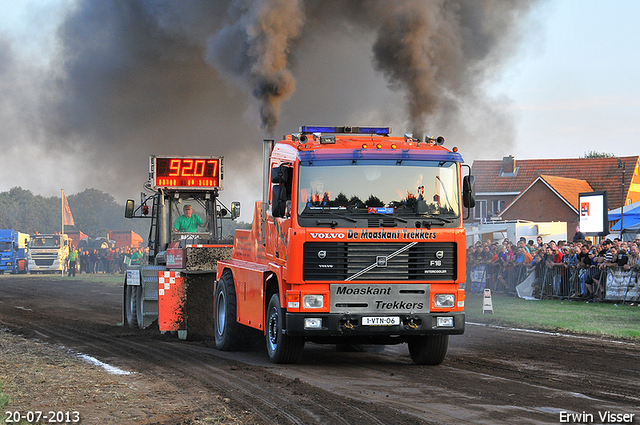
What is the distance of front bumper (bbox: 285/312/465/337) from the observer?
385 inches

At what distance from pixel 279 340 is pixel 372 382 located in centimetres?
172

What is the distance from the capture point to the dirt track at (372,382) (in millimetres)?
7188

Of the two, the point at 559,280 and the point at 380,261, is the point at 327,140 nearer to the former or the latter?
the point at 380,261

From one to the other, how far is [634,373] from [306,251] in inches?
172

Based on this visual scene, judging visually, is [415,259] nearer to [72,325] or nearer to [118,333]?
[118,333]

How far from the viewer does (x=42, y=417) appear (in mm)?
7000

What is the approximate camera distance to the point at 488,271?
24.7 metres

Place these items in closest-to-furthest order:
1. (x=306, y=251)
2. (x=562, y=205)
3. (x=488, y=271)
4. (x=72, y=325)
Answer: (x=306, y=251), (x=72, y=325), (x=488, y=271), (x=562, y=205)

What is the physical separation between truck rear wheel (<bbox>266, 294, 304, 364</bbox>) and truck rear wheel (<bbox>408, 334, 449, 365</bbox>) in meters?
1.67

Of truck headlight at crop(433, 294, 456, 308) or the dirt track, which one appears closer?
the dirt track

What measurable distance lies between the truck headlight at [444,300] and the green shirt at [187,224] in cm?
813

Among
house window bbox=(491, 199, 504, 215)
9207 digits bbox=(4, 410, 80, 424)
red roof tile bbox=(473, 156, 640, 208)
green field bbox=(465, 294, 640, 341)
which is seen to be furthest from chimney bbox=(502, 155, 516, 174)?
9207 digits bbox=(4, 410, 80, 424)

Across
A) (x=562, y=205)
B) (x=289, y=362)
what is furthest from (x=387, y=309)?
(x=562, y=205)

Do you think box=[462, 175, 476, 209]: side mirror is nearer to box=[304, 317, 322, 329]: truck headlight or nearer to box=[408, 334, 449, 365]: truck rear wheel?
box=[408, 334, 449, 365]: truck rear wheel
